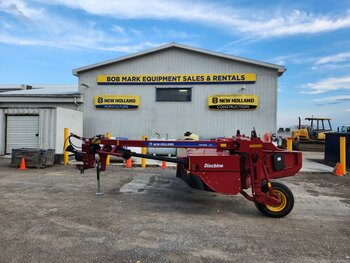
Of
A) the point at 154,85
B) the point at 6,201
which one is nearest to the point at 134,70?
the point at 154,85

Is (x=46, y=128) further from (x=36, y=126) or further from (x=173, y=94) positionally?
(x=173, y=94)

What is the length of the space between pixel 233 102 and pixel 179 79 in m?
3.40

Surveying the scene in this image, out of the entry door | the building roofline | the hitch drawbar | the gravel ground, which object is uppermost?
the building roofline

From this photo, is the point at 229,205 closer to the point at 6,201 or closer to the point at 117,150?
the point at 117,150

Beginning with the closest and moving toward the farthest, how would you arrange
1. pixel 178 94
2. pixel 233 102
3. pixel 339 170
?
pixel 339 170 < pixel 233 102 < pixel 178 94

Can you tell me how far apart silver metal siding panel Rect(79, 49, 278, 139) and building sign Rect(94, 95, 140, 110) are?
0.27 meters

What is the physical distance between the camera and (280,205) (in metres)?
5.37

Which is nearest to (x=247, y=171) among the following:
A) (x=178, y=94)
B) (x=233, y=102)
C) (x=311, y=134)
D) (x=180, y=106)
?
(x=233, y=102)

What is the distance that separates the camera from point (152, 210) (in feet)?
18.7

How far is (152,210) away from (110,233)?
1.40m

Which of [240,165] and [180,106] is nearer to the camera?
[240,165]

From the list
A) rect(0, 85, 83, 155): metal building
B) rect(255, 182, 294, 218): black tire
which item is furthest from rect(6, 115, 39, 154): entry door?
rect(255, 182, 294, 218): black tire

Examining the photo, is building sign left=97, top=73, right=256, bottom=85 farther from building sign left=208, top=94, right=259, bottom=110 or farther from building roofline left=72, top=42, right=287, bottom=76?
Answer: building sign left=208, top=94, right=259, bottom=110

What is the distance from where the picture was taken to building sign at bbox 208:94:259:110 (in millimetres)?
15742
